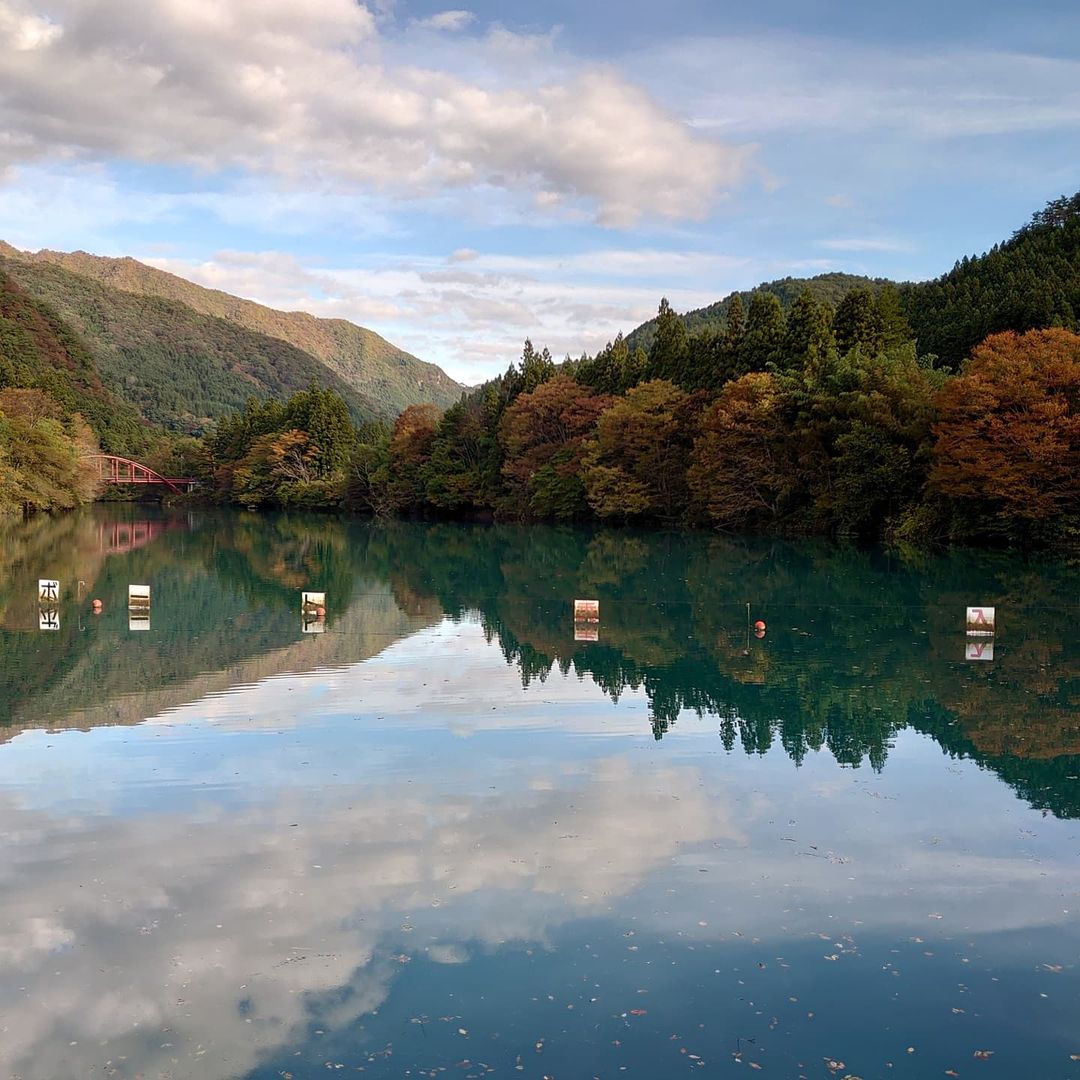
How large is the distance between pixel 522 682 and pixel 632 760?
15.9 ft

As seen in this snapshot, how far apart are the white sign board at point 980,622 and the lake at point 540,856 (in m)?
0.44

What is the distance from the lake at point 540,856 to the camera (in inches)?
235

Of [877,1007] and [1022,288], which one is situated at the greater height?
[1022,288]

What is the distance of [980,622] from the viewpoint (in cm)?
1975

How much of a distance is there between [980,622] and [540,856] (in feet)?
45.1

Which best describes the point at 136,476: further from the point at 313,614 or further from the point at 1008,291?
the point at 313,614

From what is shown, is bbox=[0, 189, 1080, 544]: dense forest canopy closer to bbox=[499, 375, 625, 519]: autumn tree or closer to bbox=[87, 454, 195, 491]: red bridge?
bbox=[499, 375, 625, 519]: autumn tree

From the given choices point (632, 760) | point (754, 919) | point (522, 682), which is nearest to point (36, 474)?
point (522, 682)

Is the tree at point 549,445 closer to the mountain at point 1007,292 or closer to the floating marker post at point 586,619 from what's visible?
the mountain at point 1007,292

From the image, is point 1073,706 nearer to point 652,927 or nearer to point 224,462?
point 652,927

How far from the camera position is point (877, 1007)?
20.4ft

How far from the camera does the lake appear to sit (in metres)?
5.96

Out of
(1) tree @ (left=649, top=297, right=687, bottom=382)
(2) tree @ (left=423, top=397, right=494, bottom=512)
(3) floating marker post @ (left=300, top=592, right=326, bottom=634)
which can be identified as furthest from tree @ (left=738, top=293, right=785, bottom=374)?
(3) floating marker post @ (left=300, top=592, right=326, bottom=634)

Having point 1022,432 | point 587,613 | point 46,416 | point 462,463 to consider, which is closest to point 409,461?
point 462,463
